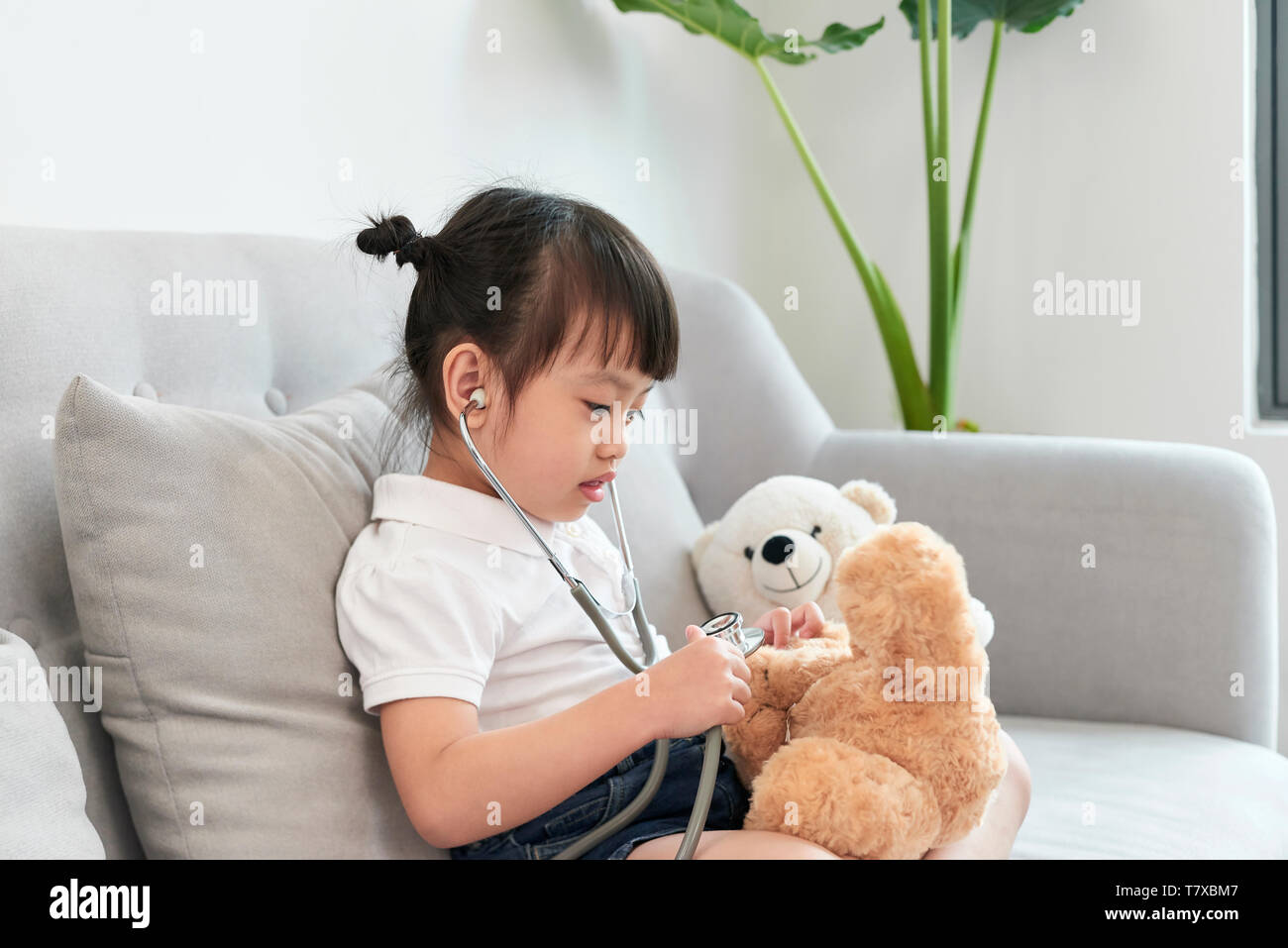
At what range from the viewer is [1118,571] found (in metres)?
1.38

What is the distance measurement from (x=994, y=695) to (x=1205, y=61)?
1.38m

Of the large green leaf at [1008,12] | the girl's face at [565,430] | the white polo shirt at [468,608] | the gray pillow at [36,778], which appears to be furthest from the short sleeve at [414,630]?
the large green leaf at [1008,12]

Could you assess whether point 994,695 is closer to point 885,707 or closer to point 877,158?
point 885,707

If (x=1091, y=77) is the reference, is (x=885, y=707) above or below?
below

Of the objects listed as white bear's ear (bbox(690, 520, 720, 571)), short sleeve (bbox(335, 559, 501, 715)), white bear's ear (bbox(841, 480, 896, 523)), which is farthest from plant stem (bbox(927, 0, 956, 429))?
short sleeve (bbox(335, 559, 501, 715))

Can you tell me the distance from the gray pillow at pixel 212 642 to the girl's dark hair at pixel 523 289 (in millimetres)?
183

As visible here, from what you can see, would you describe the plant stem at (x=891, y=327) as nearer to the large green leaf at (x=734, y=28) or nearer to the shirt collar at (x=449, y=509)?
the large green leaf at (x=734, y=28)

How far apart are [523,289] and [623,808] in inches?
16.6

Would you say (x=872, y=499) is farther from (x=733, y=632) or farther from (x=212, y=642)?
(x=212, y=642)

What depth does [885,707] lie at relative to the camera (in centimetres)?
81

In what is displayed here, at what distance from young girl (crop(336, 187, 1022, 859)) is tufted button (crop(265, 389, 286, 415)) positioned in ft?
0.43

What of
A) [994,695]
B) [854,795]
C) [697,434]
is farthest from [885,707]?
[697,434]

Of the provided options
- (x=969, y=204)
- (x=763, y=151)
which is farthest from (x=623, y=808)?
(x=763, y=151)

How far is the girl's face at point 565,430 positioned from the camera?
2.89 feet
